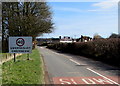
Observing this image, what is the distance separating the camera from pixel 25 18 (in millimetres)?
36438

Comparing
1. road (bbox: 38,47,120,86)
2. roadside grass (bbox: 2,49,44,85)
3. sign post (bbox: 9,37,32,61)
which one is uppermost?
sign post (bbox: 9,37,32,61)

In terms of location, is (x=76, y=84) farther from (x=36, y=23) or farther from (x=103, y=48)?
(x=36, y=23)

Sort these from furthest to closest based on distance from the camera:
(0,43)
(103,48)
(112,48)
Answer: (0,43)
(103,48)
(112,48)

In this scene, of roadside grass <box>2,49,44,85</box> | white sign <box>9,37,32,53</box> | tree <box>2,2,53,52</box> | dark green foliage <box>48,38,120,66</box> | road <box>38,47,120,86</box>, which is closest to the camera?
roadside grass <box>2,49,44,85</box>

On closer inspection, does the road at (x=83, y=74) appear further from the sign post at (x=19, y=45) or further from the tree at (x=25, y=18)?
the tree at (x=25, y=18)

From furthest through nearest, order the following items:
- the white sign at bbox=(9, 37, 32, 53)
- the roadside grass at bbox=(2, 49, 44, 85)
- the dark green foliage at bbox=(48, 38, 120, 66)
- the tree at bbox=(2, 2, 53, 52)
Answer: the tree at bbox=(2, 2, 53, 52)
the dark green foliage at bbox=(48, 38, 120, 66)
the white sign at bbox=(9, 37, 32, 53)
the roadside grass at bbox=(2, 49, 44, 85)

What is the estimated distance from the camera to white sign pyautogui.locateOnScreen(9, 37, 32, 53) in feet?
53.9

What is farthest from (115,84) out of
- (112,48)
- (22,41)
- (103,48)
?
(103,48)

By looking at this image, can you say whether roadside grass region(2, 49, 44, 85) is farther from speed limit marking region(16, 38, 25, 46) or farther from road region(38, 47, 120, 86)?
speed limit marking region(16, 38, 25, 46)

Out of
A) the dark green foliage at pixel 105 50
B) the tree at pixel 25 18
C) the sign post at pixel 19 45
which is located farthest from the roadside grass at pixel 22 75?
the tree at pixel 25 18

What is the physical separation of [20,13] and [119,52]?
22664mm

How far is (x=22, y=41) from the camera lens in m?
16.8

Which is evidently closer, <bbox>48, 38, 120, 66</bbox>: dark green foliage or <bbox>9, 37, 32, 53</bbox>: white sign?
<bbox>9, 37, 32, 53</bbox>: white sign

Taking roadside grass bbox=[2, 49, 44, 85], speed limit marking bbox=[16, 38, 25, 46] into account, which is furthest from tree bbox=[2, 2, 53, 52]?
roadside grass bbox=[2, 49, 44, 85]
